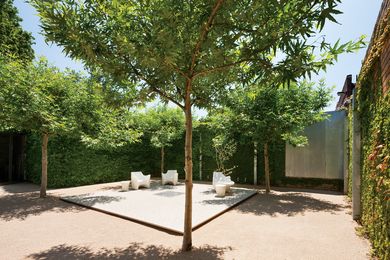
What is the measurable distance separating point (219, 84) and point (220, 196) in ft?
16.4

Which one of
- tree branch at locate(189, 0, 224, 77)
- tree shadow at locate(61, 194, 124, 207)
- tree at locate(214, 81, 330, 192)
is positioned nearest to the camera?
tree branch at locate(189, 0, 224, 77)

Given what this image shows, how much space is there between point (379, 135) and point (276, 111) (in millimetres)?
4902

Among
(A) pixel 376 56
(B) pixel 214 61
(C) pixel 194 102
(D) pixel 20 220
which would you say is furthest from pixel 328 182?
(D) pixel 20 220

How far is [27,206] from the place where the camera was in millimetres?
7016

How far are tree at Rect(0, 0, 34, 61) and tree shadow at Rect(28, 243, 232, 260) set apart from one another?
15160 mm

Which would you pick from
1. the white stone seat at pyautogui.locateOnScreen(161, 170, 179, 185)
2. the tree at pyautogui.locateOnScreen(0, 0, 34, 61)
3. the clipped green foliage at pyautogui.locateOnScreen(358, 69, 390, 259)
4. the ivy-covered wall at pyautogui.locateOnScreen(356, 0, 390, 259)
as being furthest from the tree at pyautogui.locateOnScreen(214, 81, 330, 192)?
the tree at pyautogui.locateOnScreen(0, 0, 34, 61)

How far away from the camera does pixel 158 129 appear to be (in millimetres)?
13594

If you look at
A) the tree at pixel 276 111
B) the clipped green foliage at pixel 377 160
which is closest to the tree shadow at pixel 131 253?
the clipped green foliage at pixel 377 160

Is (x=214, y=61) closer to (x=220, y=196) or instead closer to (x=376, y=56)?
(x=376, y=56)

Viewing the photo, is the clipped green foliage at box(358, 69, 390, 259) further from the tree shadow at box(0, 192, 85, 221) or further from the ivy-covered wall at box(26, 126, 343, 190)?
the tree shadow at box(0, 192, 85, 221)

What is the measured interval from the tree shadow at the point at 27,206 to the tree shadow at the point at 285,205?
16.5 feet

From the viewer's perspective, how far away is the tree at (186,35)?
112 inches

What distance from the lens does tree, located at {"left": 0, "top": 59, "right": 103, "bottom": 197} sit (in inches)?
266

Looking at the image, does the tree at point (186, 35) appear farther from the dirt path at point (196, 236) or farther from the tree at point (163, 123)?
the tree at point (163, 123)
